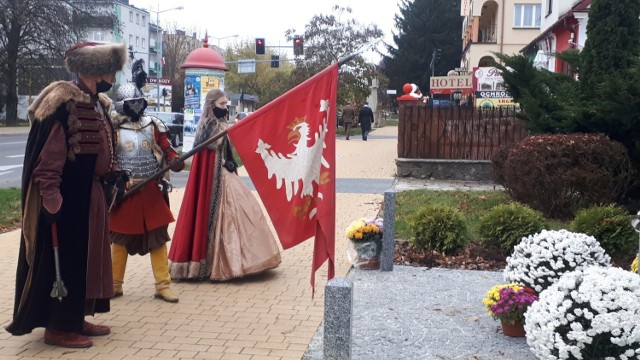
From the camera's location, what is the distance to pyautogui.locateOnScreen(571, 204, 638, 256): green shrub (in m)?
7.76

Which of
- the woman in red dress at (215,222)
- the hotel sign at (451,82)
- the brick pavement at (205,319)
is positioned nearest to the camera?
the brick pavement at (205,319)

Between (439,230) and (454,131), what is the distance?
9.02 m

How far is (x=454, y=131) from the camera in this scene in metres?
16.8

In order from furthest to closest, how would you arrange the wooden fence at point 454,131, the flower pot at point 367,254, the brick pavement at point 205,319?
1. the wooden fence at point 454,131
2. the flower pot at point 367,254
3. the brick pavement at point 205,319

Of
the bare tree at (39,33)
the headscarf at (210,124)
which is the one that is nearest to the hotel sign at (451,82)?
the headscarf at (210,124)

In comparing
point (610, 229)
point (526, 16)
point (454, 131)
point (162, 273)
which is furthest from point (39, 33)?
point (610, 229)

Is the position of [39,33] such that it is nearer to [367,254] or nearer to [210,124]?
[210,124]

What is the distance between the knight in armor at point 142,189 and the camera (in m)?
6.25

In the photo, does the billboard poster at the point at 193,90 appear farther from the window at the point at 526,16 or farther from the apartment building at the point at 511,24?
the window at the point at 526,16

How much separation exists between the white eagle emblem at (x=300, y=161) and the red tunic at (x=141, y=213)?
158cm

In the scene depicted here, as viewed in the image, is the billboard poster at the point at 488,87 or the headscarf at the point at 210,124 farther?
the billboard poster at the point at 488,87

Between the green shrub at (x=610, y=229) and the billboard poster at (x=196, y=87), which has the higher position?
the billboard poster at (x=196, y=87)

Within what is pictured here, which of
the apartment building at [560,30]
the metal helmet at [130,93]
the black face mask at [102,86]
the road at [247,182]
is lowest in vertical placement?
the road at [247,182]

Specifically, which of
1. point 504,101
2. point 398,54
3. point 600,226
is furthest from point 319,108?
point 398,54
